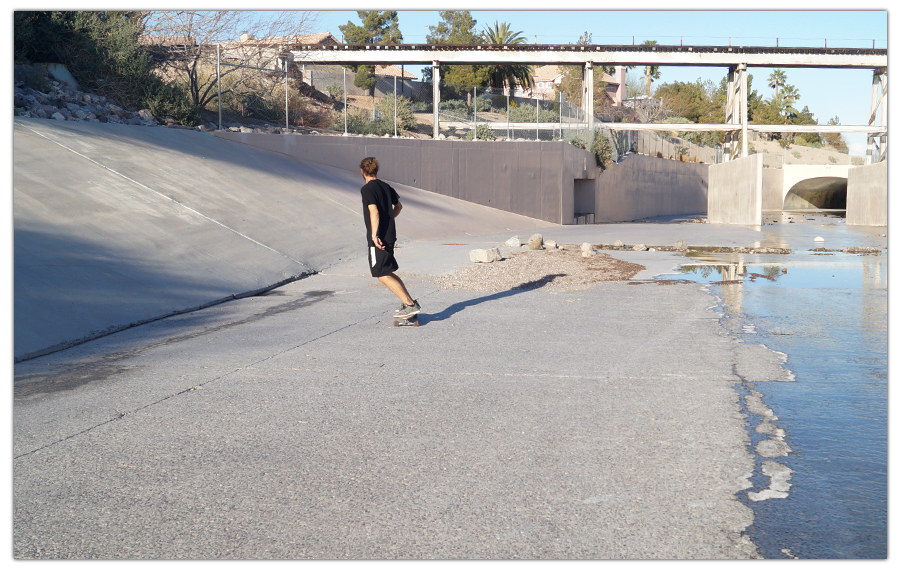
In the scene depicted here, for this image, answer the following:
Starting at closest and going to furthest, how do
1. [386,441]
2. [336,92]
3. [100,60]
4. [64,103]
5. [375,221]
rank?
[386,441] < [375,221] < [64,103] < [100,60] < [336,92]

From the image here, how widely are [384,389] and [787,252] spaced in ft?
45.8

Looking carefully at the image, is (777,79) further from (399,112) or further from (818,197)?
(399,112)

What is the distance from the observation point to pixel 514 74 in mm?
56438

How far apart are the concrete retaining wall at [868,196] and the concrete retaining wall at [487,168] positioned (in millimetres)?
10764

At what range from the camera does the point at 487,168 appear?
2714 centimetres

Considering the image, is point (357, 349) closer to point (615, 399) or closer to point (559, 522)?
point (615, 399)

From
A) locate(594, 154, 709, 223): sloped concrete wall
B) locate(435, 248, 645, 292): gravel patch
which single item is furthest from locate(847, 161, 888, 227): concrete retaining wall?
locate(435, 248, 645, 292): gravel patch

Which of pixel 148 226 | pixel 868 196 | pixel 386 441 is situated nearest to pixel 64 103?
pixel 148 226

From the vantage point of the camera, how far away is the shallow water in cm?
328

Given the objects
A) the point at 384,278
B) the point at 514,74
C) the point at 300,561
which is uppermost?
the point at 514,74

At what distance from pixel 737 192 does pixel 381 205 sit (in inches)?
1120

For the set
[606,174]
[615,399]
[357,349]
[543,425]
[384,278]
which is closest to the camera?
[543,425]

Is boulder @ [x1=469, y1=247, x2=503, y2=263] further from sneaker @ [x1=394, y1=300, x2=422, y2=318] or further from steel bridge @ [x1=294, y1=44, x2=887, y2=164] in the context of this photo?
steel bridge @ [x1=294, y1=44, x2=887, y2=164]

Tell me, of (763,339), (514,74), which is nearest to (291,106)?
(763,339)
